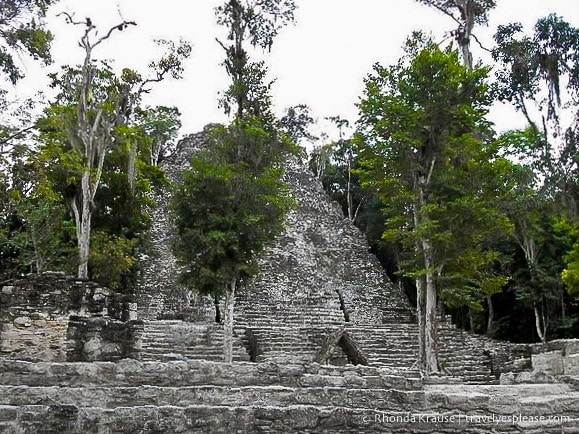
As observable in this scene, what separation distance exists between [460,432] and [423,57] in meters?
9.17

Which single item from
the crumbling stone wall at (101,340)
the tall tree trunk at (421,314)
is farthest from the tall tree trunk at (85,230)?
the tall tree trunk at (421,314)

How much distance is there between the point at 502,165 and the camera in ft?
43.8

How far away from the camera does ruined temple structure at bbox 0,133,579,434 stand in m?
5.30

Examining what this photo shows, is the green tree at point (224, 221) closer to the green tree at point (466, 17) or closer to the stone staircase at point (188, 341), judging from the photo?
the stone staircase at point (188, 341)

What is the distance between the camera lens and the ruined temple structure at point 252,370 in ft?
17.4

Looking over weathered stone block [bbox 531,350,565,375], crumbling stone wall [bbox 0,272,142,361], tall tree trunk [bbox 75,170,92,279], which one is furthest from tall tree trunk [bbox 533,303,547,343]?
crumbling stone wall [bbox 0,272,142,361]

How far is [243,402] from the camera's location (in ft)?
18.7

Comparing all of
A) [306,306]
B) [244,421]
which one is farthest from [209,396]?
[306,306]

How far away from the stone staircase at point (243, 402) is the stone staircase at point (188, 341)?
704cm

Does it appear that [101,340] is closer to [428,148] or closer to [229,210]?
[229,210]

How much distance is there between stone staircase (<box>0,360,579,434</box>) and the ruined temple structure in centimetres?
1

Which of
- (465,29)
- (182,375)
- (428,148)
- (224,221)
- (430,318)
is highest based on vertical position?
(465,29)

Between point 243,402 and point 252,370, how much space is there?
547 mm

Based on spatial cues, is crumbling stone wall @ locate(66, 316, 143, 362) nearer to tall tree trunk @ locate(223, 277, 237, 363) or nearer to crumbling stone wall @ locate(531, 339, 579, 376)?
tall tree trunk @ locate(223, 277, 237, 363)
